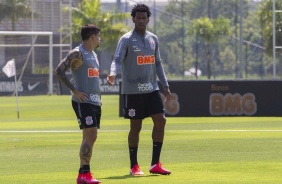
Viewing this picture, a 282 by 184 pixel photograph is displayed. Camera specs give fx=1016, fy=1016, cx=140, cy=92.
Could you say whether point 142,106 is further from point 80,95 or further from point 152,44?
point 80,95

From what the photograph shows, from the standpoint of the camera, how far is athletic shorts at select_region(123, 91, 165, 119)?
14.4m

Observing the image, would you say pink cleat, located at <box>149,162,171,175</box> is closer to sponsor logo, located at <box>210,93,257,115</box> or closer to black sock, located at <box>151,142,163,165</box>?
black sock, located at <box>151,142,163,165</box>

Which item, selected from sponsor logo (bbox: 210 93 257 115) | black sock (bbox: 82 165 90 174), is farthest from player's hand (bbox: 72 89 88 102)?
sponsor logo (bbox: 210 93 257 115)

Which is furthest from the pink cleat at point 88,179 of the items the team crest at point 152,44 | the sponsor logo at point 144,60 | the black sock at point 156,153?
the team crest at point 152,44

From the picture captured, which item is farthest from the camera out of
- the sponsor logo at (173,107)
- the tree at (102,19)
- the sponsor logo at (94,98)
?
the tree at (102,19)

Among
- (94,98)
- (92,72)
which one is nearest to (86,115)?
(94,98)

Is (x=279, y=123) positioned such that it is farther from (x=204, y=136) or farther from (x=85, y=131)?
(x=85, y=131)

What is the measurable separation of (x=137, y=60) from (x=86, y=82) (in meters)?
1.35

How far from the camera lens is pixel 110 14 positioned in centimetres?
8281

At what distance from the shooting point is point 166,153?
18.0 metres

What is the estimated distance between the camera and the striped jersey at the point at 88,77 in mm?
13273

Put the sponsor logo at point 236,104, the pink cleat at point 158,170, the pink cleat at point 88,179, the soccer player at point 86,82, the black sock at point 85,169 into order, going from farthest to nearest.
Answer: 1. the sponsor logo at point 236,104
2. the pink cleat at point 158,170
3. the soccer player at point 86,82
4. the black sock at point 85,169
5. the pink cleat at point 88,179

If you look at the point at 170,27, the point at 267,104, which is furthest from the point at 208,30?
the point at 267,104

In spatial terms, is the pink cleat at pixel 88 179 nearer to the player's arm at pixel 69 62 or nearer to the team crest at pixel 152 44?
the player's arm at pixel 69 62
